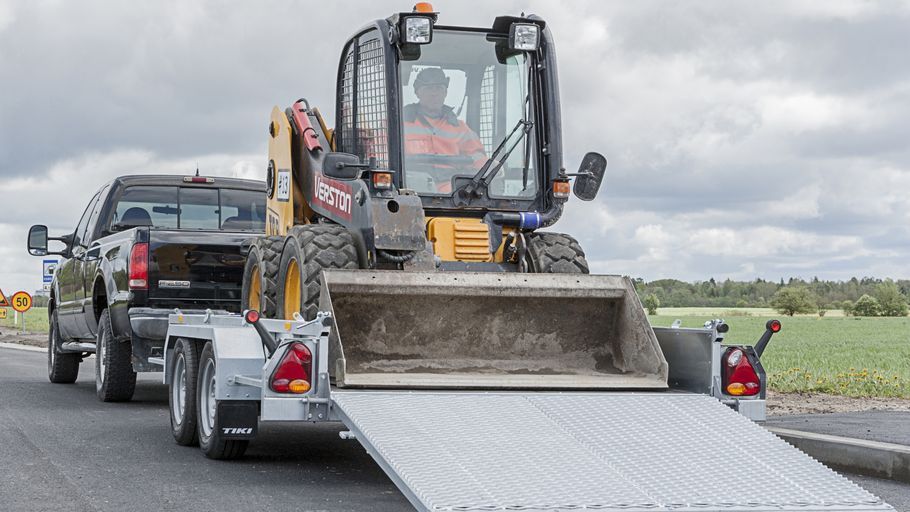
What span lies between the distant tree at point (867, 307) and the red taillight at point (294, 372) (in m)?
85.4

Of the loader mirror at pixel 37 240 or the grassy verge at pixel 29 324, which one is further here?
the grassy verge at pixel 29 324

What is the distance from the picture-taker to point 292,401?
24.4ft

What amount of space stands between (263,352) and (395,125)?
8.97ft

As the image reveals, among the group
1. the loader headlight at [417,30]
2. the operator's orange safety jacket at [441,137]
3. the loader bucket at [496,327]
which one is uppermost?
the loader headlight at [417,30]

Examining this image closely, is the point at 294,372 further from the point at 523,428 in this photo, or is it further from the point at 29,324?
Answer: the point at 29,324

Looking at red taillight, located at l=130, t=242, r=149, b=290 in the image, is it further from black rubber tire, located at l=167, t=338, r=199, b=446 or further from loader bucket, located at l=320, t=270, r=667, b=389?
loader bucket, located at l=320, t=270, r=667, b=389

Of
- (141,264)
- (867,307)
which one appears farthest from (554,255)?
(867,307)

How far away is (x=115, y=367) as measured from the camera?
13.4 meters

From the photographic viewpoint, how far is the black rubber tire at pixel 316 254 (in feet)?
29.7

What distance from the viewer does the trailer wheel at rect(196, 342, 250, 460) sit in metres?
8.61

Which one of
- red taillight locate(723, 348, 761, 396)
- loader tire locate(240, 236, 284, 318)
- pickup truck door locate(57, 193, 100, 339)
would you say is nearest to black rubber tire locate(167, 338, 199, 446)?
loader tire locate(240, 236, 284, 318)

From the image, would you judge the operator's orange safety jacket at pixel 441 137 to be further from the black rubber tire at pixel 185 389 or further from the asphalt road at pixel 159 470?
the asphalt road at pixel 159 470

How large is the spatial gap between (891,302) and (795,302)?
708cm

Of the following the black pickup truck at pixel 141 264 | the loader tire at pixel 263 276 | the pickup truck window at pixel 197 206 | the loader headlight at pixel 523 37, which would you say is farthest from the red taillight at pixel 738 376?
the pickup truck window at pixel 197 206
